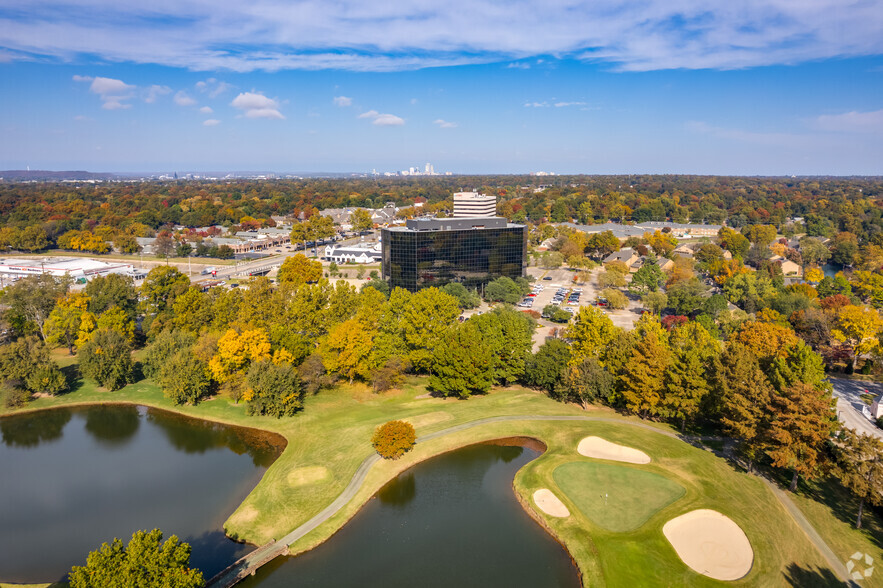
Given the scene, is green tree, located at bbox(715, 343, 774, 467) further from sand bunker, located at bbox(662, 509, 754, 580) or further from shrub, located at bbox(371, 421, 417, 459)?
shrub, located at bbox(371, 421, 417, 459)

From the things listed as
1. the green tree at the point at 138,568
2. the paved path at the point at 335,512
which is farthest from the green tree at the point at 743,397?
the green tree at the point at 138,568

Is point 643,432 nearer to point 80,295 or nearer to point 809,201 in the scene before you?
point 80,295

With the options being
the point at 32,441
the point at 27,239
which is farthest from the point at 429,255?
the point at 27,239

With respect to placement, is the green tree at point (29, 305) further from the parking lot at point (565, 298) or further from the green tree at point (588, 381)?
the green tree at point (588, 381)

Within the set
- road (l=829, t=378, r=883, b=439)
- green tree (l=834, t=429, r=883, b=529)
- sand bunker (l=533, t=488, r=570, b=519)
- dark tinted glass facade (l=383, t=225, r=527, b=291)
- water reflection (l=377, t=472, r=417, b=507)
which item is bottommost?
water reflection (l=377, t=472, r=417, b=507)

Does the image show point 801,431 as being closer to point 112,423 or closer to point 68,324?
point 112,423

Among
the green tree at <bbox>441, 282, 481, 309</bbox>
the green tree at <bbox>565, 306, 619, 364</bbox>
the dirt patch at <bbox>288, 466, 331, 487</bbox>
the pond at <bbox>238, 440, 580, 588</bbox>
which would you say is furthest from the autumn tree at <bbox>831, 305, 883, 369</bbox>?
the dirt patch at <bbox>288, 466, 331, 487</bbox>
